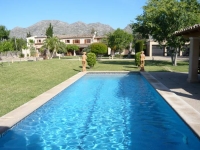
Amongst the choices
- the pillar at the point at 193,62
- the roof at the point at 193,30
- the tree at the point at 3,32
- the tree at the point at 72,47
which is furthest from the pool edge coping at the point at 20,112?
the tree at the point at 3,32

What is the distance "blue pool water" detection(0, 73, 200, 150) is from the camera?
5254 millimetres

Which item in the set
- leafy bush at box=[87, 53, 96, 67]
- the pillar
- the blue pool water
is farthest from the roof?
leafy bush at box=[87, 53, 96, 67]

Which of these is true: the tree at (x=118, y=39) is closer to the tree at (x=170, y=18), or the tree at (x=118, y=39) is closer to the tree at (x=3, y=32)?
the tree at (x=170, y=18)

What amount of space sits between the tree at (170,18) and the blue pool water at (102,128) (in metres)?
15.5

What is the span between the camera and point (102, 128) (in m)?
6.38

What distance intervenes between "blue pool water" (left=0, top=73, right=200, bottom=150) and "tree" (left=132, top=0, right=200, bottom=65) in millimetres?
15527

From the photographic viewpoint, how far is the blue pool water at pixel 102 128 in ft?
17.2

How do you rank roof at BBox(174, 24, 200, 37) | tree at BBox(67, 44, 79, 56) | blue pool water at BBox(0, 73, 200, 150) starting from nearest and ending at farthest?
blue pool water at BBox(0, 73, 200, 150) < roof at BBox(174, 24, 200, 37) < tree at BBox(67, 44, 79, 56)

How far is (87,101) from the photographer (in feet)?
32.0

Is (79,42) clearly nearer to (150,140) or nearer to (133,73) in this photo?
→ (133,73)

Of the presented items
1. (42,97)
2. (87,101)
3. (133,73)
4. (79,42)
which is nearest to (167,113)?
(87,101)

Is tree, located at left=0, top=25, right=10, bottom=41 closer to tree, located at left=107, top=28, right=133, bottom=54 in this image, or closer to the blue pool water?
tree, located at left=107, top=28, right=133, bottom=54

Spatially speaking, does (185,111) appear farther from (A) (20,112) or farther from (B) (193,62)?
(B) (193,62)

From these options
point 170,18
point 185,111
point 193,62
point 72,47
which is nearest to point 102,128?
point 185,111
